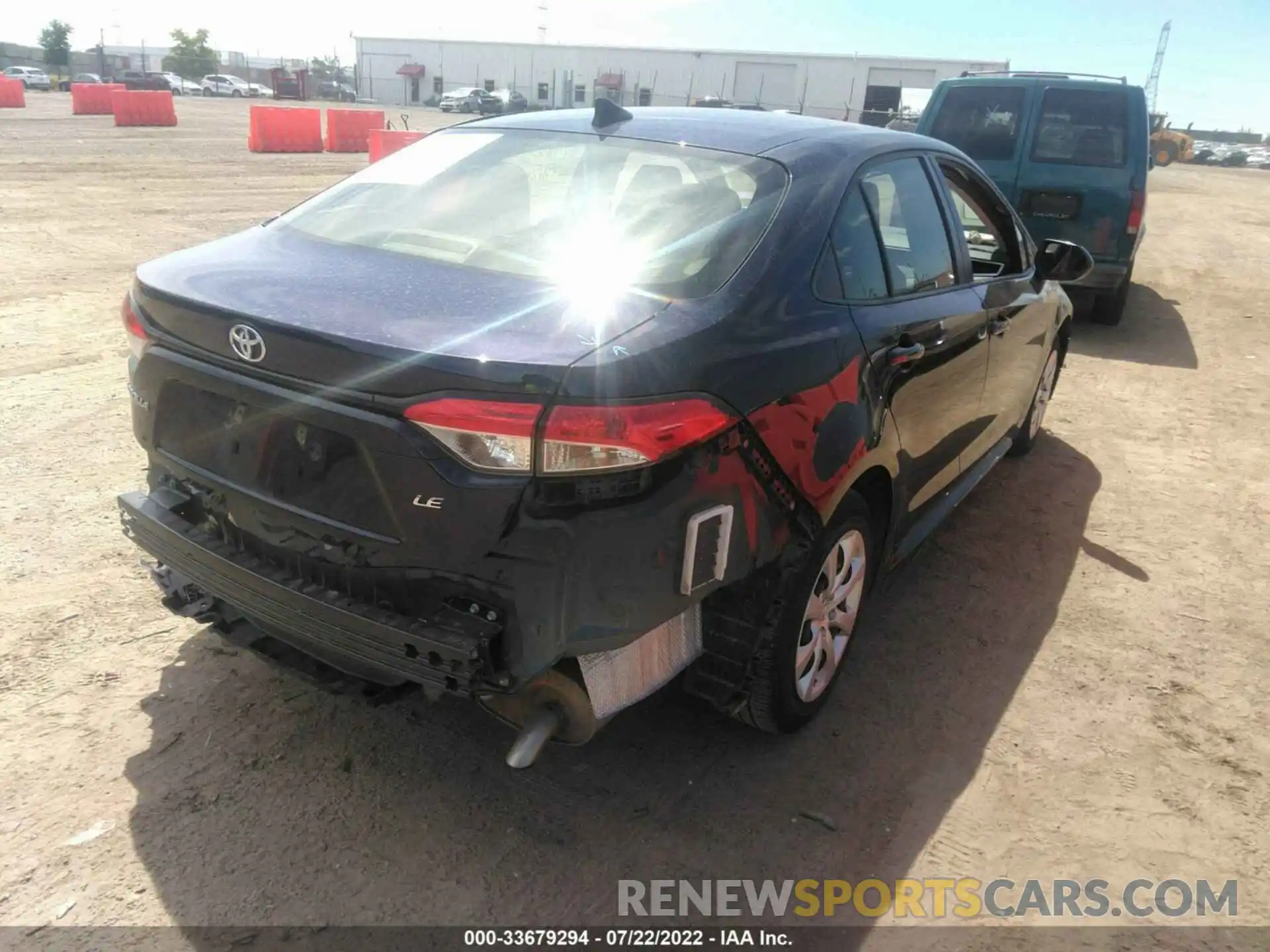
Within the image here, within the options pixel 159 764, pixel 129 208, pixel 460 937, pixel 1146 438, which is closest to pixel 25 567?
pixel 159 764

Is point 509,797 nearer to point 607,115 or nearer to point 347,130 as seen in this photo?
point 607,115

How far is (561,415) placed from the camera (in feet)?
6.61

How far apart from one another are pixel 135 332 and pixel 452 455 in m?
1.18

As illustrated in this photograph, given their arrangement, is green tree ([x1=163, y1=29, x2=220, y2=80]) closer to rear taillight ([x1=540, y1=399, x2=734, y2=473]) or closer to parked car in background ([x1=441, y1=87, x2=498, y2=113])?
parked car in background ([x1=441, y1=87, x2=498, y2=113])

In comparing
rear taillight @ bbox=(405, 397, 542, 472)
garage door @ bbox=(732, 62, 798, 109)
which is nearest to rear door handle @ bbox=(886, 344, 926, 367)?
rear taillight @ bbox=(405, 397, 542, 472)

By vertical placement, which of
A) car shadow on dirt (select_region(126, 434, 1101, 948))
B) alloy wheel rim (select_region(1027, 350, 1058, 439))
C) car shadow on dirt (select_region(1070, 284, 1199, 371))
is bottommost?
car shadow on dirt (select_region(126, 434, 1101, 948))

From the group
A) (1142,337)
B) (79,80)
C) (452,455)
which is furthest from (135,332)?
(79,80)

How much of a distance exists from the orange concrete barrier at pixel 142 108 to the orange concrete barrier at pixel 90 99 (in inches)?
124

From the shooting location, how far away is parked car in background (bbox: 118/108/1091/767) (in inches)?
82.0

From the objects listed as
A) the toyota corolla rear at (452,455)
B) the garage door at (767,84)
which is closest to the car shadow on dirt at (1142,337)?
the toyota corolla rear at (452,455)

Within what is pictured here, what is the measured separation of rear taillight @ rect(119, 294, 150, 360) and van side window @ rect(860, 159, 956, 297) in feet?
7.18

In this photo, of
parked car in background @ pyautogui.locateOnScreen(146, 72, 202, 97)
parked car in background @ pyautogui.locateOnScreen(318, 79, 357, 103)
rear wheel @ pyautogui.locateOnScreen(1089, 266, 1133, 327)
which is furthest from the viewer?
parked car in background @ pyautogui.locateOnScreen(318, 79, 357, 103)

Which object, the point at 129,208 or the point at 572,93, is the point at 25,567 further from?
the point at 572,93

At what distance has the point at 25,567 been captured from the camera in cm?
360
